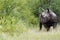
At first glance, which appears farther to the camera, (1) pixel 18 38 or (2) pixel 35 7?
(2) pixel 35 7

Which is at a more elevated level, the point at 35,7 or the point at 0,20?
the point at 0,20

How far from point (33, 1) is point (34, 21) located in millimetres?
3094

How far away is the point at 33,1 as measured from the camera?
27406 mm

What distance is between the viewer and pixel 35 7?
2747cm

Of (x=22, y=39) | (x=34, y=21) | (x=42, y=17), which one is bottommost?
(x=34, y=21)

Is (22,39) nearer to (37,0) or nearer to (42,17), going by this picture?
(42,17)

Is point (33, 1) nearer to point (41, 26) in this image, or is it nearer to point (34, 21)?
point (34, 21)

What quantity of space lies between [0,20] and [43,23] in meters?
6.40

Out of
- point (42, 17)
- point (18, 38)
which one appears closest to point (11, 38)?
point (18, 38)

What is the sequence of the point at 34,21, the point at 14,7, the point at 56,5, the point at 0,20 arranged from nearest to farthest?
the point at 0,20 → the point at 14,7 → the point at 34,21 → the point at 56,5

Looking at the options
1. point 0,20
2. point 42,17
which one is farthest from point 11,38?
point 42,17

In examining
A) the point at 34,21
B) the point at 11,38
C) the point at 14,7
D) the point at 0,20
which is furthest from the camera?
the point at 34,21

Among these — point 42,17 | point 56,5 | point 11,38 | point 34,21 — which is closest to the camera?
point 11,38

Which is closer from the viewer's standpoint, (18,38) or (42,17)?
(18,38)
